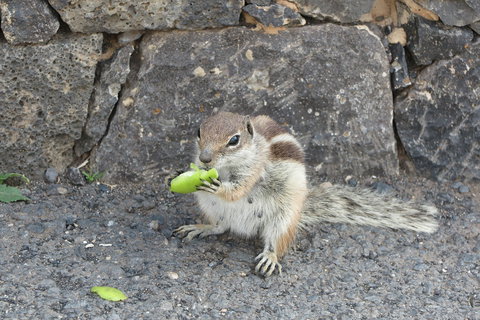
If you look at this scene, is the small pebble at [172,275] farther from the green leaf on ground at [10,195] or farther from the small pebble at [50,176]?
the small pebble at [50,176]

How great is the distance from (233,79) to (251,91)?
0.16 m

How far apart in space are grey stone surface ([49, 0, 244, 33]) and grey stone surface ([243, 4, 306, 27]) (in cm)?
10

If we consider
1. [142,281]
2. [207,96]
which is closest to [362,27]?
[207,96]

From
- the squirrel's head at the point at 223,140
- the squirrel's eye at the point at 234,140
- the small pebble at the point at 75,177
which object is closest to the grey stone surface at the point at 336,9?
the squirrel's head at the point at 223,140

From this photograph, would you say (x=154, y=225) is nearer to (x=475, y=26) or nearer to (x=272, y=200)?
(x=272, y=200)

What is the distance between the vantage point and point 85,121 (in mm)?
4930

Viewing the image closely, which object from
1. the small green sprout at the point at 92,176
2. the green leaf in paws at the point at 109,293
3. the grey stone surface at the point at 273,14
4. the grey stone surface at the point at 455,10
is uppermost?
the grey stone surface at the point at 455,10

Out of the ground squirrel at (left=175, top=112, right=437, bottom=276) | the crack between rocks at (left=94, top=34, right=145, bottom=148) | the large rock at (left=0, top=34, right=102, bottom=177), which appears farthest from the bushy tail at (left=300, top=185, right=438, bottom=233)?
the large rock at (left=0, top=34, right=102, bottom=177)

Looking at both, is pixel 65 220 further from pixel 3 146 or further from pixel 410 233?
pixel 410 233

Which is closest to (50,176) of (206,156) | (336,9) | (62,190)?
(62,190)

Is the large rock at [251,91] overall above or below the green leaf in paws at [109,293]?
above

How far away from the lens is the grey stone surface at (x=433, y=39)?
195 inches

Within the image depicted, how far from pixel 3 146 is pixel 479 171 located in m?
3.58

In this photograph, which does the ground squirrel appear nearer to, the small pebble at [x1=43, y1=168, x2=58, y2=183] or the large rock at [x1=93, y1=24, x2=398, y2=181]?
the large rock at [x1=93, y1=24, x2=398, y2=181]
